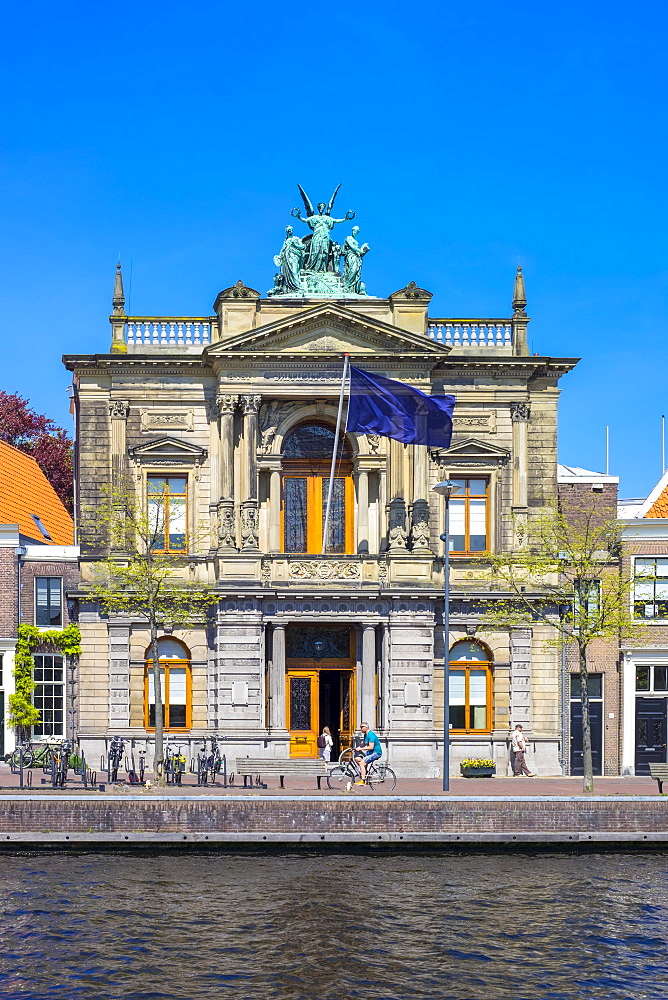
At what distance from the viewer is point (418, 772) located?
50.3 m

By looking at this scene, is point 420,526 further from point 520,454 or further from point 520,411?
point 520,411

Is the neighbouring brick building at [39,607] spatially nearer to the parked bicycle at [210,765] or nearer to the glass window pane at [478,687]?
the parked bicycle at [210,765]

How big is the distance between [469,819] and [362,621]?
13308mm

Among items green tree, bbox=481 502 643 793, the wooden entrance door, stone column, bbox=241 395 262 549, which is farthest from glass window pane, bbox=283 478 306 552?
green tree, bbox=481 502 643 793

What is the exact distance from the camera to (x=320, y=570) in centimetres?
5106

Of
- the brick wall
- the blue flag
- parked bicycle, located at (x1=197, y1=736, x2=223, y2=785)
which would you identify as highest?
the blue flag

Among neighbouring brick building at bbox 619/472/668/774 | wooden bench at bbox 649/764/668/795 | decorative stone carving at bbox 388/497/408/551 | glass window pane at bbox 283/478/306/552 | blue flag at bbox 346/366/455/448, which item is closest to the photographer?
wooden bench at bbox 649/764/668/795

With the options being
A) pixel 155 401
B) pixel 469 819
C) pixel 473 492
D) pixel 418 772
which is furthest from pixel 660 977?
pixel 155 401

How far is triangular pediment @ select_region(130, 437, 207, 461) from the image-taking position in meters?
52.2

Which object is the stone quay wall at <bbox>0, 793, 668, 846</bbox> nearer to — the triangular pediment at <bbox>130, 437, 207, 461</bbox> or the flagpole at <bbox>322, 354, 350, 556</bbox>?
the flagpole at <bbox>322, 354, 350, 556</bbox>

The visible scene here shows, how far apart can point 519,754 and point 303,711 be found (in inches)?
303

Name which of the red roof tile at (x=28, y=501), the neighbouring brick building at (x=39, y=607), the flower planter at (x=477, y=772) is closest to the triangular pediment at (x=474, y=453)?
the flower planter at (x=477, y=772)

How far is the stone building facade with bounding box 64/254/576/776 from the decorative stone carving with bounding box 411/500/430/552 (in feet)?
0.25

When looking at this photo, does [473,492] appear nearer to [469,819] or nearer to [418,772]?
[418,772]
